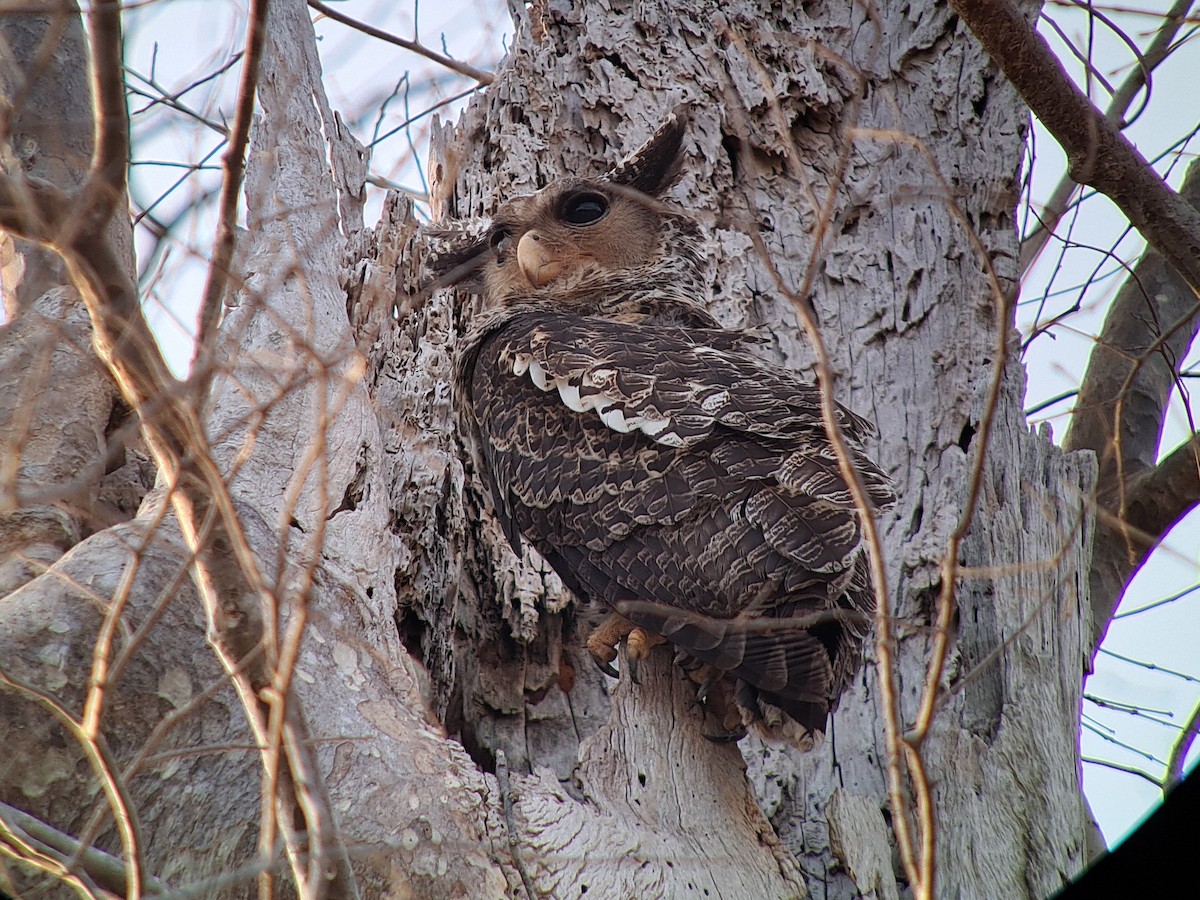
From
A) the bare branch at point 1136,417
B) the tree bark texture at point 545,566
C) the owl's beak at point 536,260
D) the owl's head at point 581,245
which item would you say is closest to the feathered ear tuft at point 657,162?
the owl's head at point 581,245

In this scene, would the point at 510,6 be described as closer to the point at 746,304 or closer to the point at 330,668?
the point at 746,304

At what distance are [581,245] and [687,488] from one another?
1452mm

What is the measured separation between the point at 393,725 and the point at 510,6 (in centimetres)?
336

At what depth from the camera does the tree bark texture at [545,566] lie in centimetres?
214

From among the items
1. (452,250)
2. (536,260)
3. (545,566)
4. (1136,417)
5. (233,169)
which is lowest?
(545,566)

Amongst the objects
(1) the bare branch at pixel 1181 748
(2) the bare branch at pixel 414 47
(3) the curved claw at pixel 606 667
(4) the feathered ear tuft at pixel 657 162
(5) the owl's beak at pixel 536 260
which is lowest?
(1) the bare branch at pixel 1181 748

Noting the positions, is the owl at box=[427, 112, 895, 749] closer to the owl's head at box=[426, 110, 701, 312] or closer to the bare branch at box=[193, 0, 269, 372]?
the owl's head at box=[426, 110, 701, 312]

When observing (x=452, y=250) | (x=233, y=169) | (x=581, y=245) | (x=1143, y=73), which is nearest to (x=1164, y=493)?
(x=1143, y=73)

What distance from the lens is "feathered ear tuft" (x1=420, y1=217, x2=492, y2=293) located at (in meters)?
3.88

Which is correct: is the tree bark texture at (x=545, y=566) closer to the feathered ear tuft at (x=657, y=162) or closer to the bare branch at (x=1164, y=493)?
the feathered ear tuft at (x=657, y=162)

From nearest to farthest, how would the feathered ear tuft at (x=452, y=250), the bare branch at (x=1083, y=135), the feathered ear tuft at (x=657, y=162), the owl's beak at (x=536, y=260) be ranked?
the bare branch at (x=1083, y=135), the feathered ear tuft at (x=657, y=162), the owl's beak at (x=536, y=260), the feathered ear tuft at (x=452, y=250)

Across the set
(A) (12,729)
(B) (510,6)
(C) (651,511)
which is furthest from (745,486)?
(B) (510,6)

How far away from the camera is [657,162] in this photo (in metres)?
3.71

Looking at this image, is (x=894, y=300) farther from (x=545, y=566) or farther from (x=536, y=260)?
(x=545, y=566)
